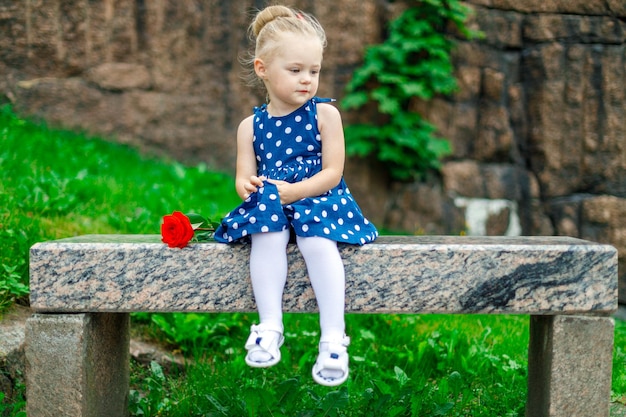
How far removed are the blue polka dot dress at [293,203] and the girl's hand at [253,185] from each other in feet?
0.07

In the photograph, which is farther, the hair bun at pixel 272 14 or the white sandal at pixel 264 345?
the hair bun at pixel 272 14

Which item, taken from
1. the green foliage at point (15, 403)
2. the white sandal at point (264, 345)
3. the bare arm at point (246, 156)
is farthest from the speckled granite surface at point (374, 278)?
the green foliage at point (15, 403)

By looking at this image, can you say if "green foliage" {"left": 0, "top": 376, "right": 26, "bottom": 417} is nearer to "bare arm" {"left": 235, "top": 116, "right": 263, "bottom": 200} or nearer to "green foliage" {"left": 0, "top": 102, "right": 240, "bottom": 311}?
"green foliage" {"left": 0, "top": 102, "right": 240, "bottom": 311}

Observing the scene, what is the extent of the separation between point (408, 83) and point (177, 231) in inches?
155

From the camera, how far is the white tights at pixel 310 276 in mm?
2369

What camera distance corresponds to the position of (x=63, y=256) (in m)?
2.46

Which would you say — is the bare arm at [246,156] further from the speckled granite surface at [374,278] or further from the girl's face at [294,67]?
the speckled granite surface at [374,278]

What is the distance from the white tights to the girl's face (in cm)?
53

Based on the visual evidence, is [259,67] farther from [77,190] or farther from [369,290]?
[77,190]

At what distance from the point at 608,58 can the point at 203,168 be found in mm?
3566

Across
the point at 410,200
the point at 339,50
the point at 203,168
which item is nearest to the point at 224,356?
the point at 203,168

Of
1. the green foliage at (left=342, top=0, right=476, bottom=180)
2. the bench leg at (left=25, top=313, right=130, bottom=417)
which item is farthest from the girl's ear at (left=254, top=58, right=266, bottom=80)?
the green foliage at (left=342, top=0, right=476, bottom=180)

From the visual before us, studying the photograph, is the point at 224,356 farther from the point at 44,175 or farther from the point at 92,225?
the point at 44,175

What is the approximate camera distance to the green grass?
2.88 metres
